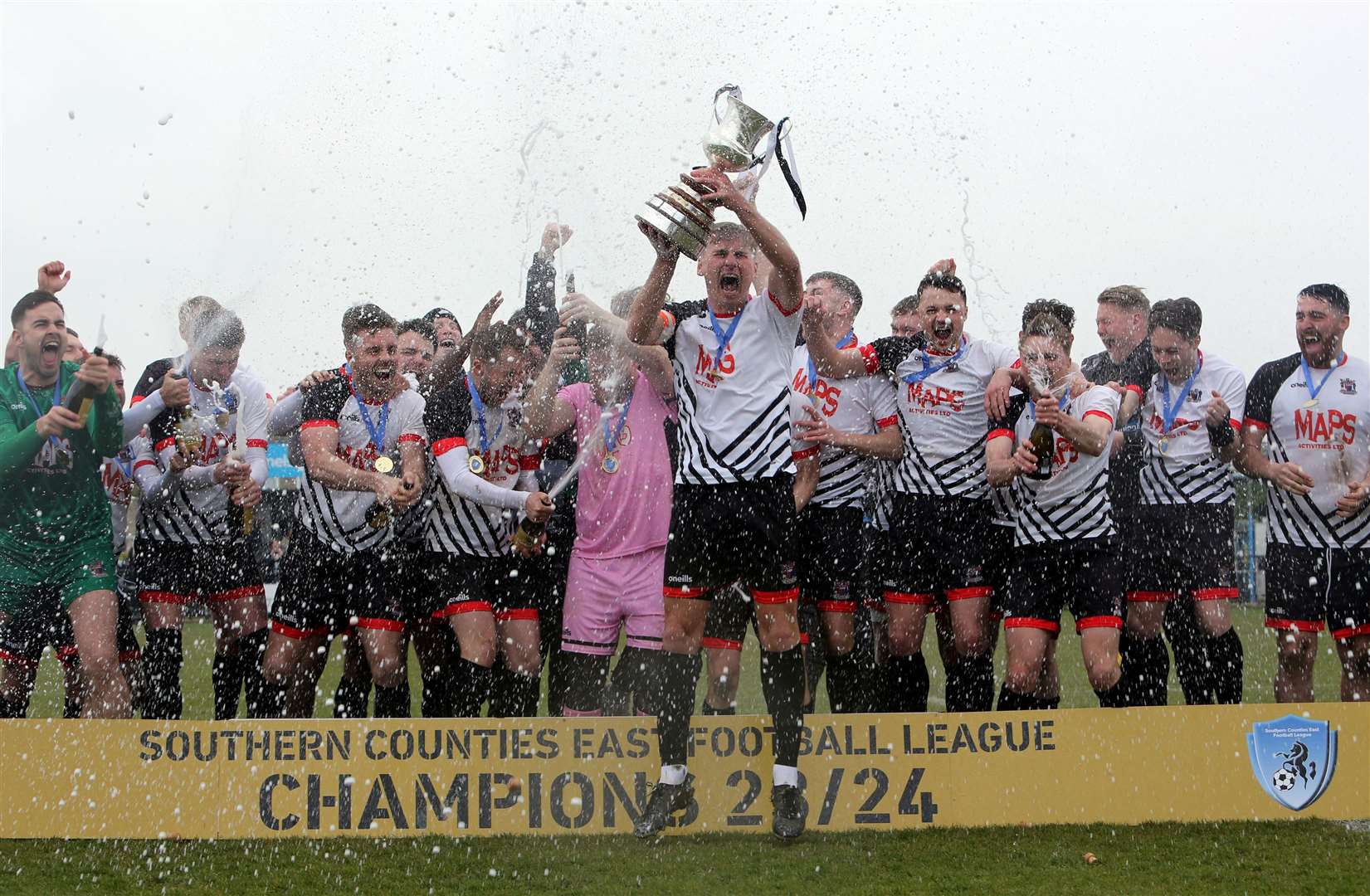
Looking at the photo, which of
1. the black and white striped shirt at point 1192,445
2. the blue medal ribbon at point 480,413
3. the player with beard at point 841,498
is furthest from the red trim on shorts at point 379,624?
the black and white striped shirt at point 1192,445

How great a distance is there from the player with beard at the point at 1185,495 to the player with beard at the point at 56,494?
4.96m

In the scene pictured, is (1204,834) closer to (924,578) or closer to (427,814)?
(924,578)

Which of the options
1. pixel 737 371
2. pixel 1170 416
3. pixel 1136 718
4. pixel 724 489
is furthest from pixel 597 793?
pixel 1170 416

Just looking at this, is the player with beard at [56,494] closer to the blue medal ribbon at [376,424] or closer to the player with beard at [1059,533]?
the blue medal ribbon at [376,424]

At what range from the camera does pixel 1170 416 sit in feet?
21.4

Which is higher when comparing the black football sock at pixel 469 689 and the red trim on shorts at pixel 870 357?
the red trim on shorts at pixel 870 357

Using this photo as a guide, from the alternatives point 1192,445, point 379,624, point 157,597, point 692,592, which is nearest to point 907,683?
point 692,592

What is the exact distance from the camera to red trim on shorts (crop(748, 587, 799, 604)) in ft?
16.1

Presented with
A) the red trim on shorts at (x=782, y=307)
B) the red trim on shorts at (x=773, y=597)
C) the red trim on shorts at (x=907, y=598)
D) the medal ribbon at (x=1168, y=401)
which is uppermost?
the red trim on shorts at (x=782, y=307)

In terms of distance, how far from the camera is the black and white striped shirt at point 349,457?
5832mm

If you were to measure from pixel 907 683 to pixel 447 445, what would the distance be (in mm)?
2430

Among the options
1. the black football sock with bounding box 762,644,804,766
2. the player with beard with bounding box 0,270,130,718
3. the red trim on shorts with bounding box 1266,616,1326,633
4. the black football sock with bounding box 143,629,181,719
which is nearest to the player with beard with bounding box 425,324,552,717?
the black football sock with bounding box 762,644,804,766

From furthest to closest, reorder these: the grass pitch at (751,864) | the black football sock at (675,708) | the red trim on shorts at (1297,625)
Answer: the red trim on shorts at (1297,625)
the black football sock at (675,708)
the grass pitch at (751,864)

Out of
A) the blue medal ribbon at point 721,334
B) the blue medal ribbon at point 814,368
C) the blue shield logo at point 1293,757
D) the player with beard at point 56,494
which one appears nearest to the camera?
the blue medal ribbon at point 721,334
